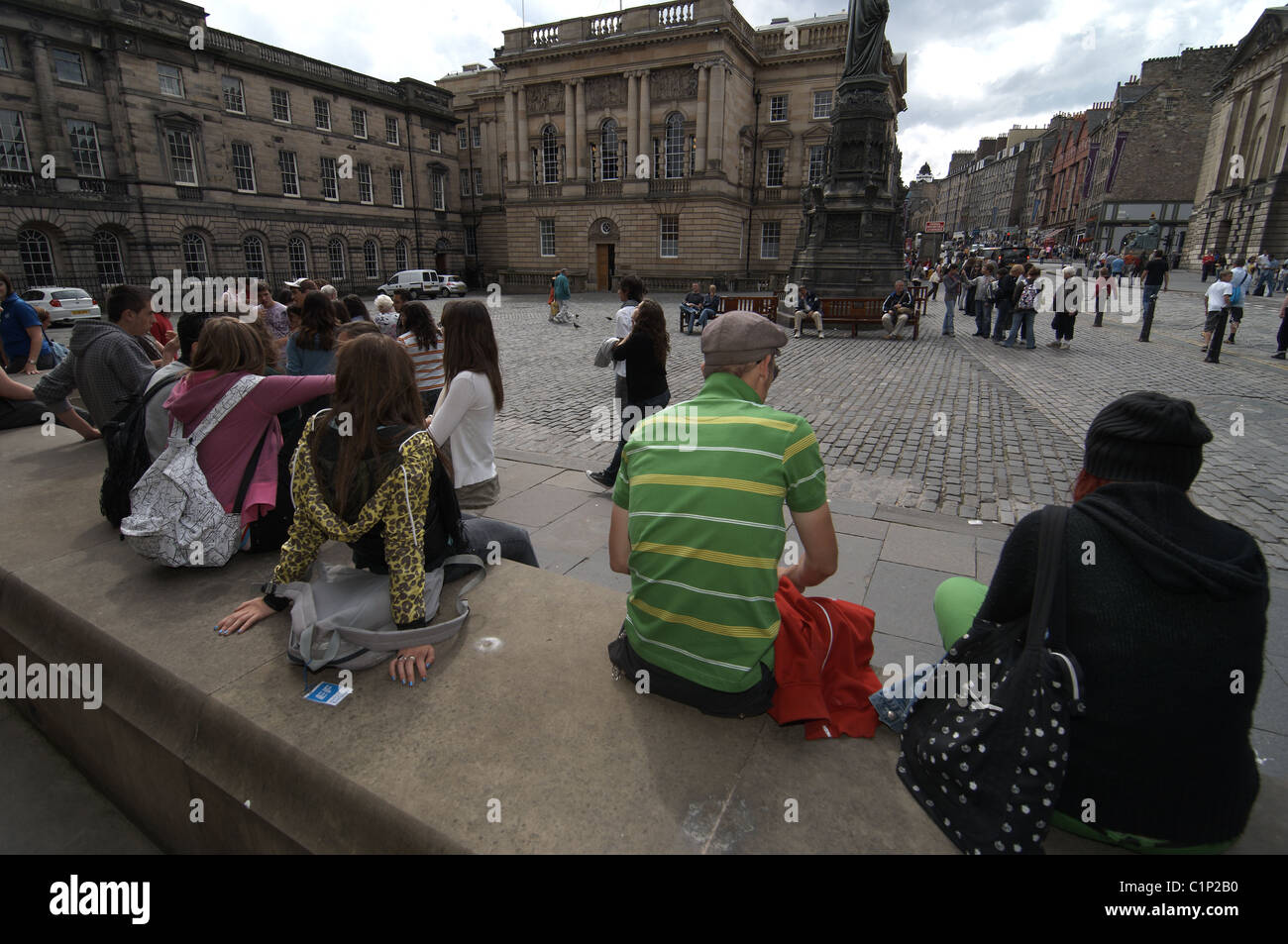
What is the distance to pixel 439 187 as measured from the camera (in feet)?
164

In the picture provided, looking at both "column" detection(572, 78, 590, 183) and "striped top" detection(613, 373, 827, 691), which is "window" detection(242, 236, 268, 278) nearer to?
"column" detection(572, 78, 590, 183)

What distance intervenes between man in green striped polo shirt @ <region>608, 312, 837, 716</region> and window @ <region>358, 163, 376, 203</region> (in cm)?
4972

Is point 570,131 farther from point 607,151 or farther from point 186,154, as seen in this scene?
point 186,154

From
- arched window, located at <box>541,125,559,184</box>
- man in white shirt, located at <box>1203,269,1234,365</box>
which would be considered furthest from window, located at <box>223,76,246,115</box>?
man in white shirt, located at <box>1203,269,1234,365</box>

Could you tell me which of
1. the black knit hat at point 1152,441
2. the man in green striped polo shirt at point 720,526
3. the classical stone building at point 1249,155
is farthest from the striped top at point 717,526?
the classical stone building at point 1249,155

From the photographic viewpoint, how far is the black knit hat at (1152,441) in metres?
1.64

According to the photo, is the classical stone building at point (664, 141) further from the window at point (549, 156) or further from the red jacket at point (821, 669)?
the red jacket at point (821, 669)

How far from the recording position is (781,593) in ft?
8.05

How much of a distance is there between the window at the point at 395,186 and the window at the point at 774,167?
26.1 metres

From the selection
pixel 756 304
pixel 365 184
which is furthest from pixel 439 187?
pixel 756 304

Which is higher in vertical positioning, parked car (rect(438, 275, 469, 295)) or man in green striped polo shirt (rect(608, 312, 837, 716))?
parked car (rect(438, 275, 469, 295))

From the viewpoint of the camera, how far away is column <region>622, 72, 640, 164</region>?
40.8 meters

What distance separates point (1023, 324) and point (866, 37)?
998 centimetres
